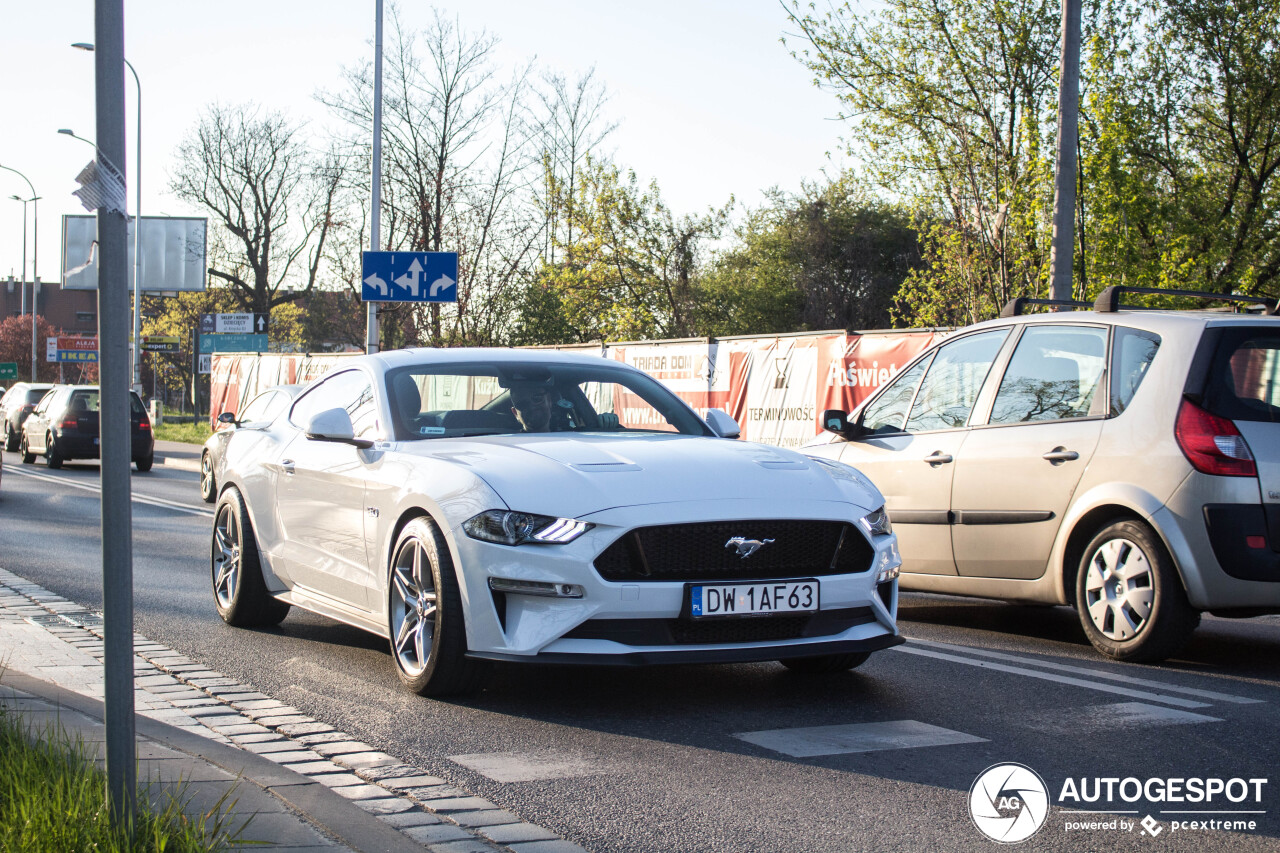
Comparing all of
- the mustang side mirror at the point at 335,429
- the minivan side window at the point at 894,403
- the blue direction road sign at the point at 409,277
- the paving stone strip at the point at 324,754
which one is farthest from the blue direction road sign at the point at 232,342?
the mustang side mirror at the point at 335,429

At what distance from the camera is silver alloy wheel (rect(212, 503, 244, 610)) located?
300 inches

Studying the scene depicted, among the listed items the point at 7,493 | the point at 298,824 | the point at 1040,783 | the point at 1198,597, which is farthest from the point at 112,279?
the point at 7,493

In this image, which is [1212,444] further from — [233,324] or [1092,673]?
[233,324]

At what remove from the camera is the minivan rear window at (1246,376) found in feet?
20.7

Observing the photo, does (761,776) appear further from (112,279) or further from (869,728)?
(112,279)

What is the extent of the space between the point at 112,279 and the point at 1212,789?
11.5ft

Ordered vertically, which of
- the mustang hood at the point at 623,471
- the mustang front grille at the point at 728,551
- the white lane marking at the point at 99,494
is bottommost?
the white lane marking at the point at 99,494

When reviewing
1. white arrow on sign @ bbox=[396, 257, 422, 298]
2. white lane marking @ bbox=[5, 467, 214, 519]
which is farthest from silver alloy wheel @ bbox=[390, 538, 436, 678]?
white arrow on sign @ bbox=[396, 257, 422, 298]

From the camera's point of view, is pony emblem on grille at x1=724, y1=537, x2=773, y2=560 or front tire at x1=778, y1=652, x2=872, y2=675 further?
front tire at x1=778, y1=652, x2=872, y2=675

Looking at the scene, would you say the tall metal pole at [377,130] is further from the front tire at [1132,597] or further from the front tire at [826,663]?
the front tire at [1132,597]

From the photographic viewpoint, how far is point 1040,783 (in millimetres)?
4371

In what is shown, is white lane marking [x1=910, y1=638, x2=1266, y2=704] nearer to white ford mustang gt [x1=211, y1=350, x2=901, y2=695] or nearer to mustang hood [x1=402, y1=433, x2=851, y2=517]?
white ford mustang gt [x1=211, y1=350, x2=901, y2=695]

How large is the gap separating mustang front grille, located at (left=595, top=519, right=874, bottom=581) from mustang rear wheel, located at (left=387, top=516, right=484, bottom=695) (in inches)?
27.1

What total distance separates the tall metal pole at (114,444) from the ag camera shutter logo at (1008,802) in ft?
7.58
